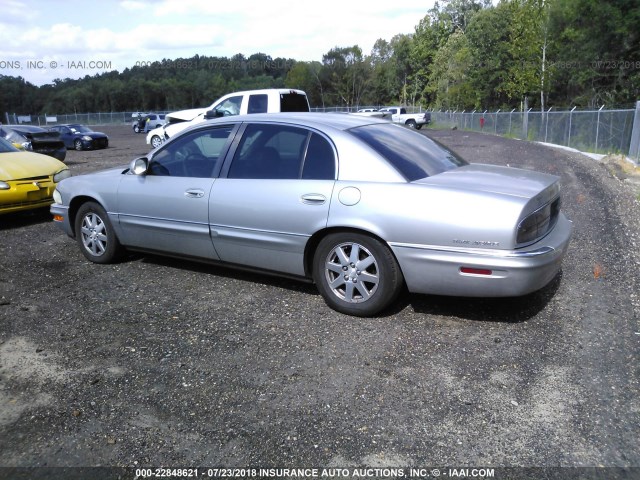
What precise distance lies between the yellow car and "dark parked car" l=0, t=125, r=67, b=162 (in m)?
9.06

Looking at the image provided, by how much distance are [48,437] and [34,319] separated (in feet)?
6.24

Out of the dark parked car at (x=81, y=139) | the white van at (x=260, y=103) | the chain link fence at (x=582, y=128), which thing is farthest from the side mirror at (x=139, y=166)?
the dark parked car at (x=81, y=139)

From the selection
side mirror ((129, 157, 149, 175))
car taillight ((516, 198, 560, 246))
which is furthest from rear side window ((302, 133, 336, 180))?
side mirror ((129, 157, 149, 175))

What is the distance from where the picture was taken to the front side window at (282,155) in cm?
461

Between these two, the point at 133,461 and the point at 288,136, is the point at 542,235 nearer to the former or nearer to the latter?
the point at 288,136

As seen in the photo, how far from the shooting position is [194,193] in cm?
513

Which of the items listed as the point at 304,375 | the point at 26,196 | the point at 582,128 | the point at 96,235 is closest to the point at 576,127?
the point at 582,128

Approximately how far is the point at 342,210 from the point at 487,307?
1.48m

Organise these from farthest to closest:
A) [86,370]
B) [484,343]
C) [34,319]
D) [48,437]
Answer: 1. [34,319]
2. [484,343]
3. [86,370]
4. [48,437]

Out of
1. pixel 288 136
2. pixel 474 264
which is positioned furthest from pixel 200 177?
pixel 474 264

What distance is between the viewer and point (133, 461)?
9.17ft

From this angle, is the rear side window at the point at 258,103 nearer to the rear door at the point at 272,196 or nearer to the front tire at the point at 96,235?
the front tire at the point at 96,235

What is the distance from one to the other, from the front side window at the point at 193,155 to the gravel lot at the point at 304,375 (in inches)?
41.7

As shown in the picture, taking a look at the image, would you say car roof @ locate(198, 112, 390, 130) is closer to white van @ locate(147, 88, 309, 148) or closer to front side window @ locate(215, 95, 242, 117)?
white van @ locate(147, 88, 309, 148)
